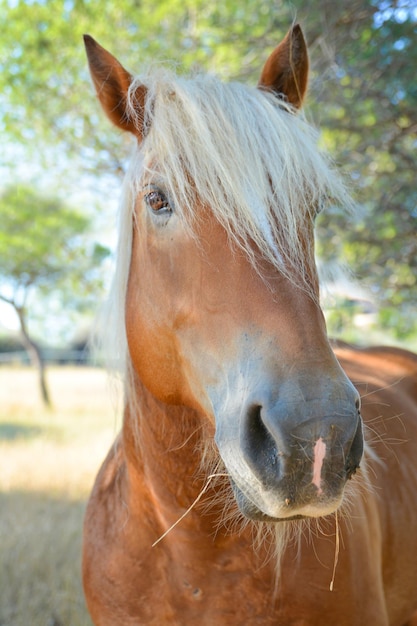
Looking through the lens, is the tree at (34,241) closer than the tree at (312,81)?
No

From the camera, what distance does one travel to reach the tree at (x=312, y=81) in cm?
430

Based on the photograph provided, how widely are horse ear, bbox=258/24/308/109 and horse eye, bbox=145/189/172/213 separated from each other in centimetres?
63

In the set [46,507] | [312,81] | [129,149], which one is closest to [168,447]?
[312,81]

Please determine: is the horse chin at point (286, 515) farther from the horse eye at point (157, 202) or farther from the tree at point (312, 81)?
the tree at point (312, 81)

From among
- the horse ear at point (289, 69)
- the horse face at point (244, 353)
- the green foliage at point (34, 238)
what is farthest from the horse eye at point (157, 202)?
the green foliage at point (34, 238)

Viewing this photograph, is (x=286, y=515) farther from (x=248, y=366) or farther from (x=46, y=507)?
(x=46, y=507)

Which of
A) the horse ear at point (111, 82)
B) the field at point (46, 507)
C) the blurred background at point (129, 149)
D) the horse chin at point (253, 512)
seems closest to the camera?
the horse chin at point (253, 512)

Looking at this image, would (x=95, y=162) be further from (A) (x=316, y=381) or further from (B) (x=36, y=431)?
(A) (x=316, y=381)

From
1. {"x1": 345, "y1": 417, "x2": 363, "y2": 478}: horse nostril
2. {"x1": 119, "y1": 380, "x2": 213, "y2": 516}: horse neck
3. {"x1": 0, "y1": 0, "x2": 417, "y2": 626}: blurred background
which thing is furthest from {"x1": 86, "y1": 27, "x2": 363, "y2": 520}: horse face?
{"x1": 0, "y1": 0, "x2": 417, "y2": 626}: blurred background

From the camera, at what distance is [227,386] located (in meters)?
1.41

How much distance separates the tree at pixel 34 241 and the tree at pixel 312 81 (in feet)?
22.7

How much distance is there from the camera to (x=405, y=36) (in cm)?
425

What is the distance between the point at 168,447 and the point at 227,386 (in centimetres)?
52

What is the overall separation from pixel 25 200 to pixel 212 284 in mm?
16039
